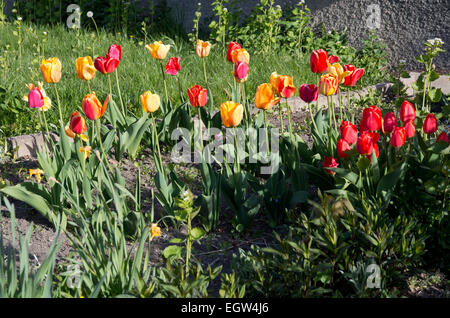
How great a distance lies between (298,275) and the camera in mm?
2121

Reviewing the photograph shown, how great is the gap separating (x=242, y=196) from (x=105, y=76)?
2324 millimetres

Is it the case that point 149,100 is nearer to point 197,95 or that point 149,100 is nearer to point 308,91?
point 197,95

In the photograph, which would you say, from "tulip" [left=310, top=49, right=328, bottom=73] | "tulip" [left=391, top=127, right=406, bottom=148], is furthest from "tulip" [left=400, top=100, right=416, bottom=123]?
"tulip" [left=310, top=49, right=328, bottom=73]

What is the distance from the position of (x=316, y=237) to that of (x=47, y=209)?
1.20 metres

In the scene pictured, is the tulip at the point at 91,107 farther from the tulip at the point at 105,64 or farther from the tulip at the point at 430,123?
the tulip at the point at 430,123

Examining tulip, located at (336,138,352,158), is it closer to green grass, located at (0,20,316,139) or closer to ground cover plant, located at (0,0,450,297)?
ground cover plant, located at (0,0,450,297)

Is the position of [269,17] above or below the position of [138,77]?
above

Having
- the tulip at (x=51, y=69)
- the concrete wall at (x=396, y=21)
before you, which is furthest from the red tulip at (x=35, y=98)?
the concrete wall at (x=396, y=21)

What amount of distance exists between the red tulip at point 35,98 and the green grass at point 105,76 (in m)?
1.06

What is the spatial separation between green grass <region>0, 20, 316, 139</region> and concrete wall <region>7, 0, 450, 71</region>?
696 millimetres

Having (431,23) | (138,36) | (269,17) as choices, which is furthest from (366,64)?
(138,36)

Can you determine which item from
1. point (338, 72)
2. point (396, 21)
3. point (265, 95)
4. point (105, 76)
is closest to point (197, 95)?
point (265, 95)

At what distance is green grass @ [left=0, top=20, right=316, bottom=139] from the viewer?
3.87m
